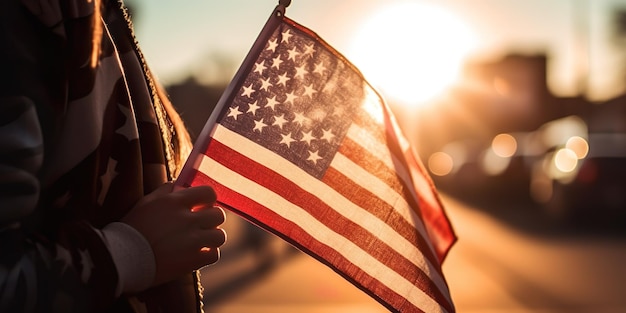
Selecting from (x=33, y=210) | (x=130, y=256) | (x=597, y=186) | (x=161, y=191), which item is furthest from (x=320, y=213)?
(x=597, y=186)

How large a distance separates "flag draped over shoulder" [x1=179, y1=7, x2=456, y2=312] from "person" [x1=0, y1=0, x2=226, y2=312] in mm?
392

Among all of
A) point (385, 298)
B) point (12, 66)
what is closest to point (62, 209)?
point (12, 66)

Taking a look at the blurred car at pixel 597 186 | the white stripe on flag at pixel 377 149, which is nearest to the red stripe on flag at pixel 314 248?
the white stripe on flag at pixel 377 149

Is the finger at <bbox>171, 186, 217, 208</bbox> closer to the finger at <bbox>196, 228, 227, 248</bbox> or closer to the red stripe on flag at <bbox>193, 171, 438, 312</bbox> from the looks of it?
the finger at <bbox>196, 228, 227, 248</bbox>

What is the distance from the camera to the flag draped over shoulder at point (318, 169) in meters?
2.19

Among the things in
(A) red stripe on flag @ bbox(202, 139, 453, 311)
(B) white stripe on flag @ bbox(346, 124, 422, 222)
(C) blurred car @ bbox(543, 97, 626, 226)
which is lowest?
(A) red stripe on flag @ bbox(202, 139, 453, 311)

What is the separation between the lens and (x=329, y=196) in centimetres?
224

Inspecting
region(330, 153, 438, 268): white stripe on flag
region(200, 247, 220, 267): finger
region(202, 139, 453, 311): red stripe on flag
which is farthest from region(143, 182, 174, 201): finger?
region(330, 153, 438, 268): white stripe on flag

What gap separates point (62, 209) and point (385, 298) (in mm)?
883

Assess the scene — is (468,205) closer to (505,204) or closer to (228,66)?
(505,204)

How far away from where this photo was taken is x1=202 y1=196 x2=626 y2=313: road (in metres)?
9.98

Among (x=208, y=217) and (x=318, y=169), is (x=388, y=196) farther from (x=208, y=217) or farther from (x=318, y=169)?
(x=208, y=217)

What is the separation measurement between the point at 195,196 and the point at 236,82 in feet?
1.85

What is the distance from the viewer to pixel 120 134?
1682 mm
